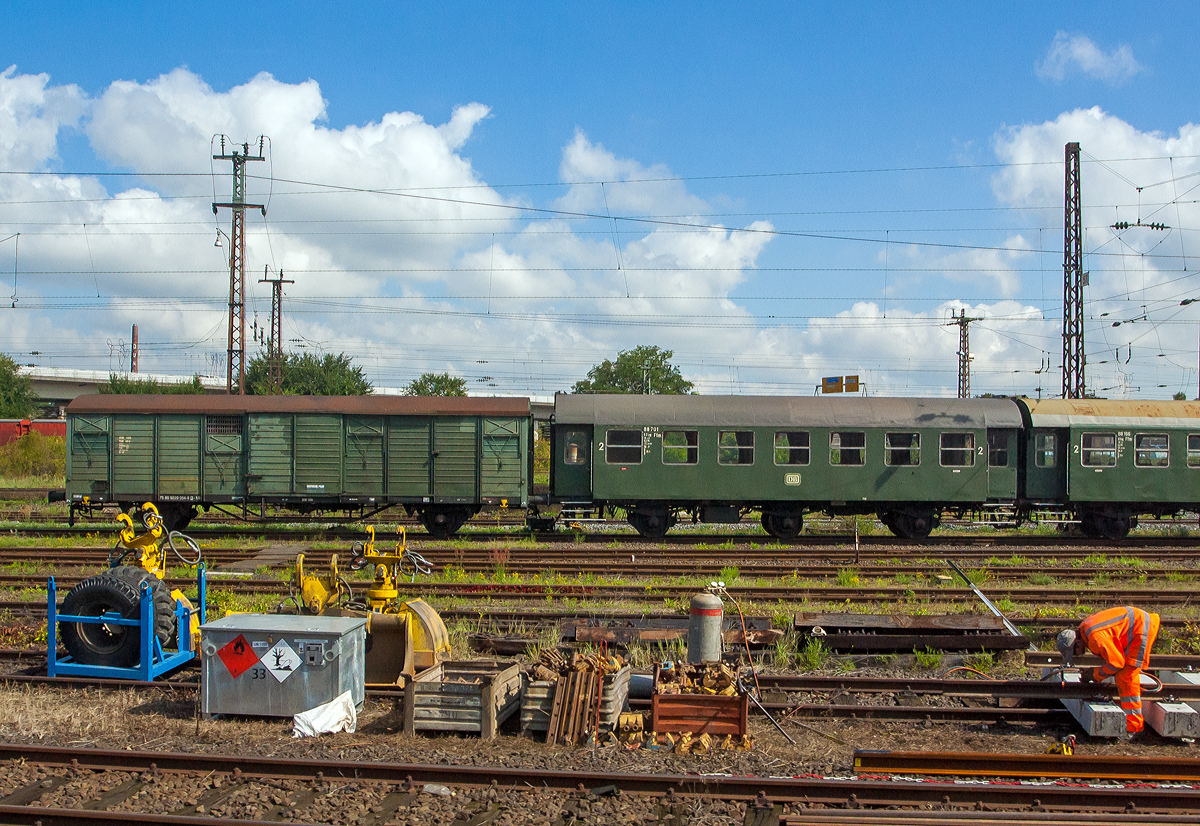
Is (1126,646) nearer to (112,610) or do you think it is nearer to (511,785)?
(511,785)

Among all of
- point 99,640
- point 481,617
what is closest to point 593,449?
point 481,617

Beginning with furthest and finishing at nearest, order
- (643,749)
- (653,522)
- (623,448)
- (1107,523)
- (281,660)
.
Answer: (1107,523) < (653,522) < (623,448) < (281,660) < (643,749)

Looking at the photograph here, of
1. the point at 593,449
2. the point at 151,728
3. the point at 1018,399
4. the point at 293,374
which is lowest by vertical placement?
the point at 151,728

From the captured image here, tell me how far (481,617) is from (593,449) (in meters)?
7.38

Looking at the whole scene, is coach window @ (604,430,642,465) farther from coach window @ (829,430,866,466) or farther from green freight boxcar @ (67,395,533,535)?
coach window @ (829,430,866,466)

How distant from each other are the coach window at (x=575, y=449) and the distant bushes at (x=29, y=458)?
97.5 feet

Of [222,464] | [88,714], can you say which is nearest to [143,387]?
[222,464]

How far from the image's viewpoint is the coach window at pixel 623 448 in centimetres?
1762

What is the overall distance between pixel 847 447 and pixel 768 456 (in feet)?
5.68

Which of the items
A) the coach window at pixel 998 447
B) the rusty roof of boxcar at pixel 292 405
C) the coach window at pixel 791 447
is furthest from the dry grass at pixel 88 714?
the coach window at pixel 998 447

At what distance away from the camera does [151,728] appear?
7016mm

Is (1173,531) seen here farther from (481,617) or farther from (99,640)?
(99,640)

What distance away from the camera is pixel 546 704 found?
6684mm

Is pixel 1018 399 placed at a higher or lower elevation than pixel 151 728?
higher
